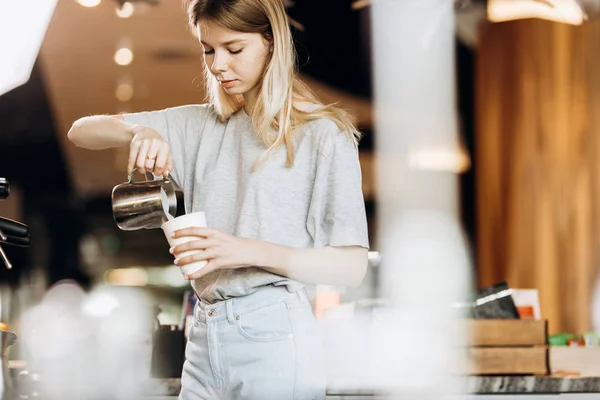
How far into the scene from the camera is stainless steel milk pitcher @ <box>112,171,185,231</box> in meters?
1.09

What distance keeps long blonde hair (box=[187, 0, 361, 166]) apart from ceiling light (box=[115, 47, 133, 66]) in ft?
10.9

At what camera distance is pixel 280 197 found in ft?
3.65

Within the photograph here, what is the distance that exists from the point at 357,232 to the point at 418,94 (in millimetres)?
3028

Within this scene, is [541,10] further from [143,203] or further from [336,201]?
[143,203]

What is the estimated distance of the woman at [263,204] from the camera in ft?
3.48

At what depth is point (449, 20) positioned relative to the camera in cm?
385

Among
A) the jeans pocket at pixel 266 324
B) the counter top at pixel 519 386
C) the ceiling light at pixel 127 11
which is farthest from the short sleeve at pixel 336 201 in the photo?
the ceiling light at pixel 127 11

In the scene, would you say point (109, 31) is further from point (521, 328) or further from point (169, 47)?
point (521, 328)

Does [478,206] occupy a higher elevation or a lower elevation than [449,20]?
lower

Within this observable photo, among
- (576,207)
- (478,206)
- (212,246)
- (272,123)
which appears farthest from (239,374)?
(478,206)

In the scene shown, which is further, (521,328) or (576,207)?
(576,207)

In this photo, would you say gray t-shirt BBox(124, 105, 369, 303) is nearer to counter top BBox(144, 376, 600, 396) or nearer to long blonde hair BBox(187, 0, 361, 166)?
long blonde hair BBox(187, 0, 361, 166)

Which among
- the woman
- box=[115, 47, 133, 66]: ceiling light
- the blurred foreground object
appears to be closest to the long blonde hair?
the woman

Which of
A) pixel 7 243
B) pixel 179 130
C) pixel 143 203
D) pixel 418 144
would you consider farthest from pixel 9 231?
pixel 418 144
